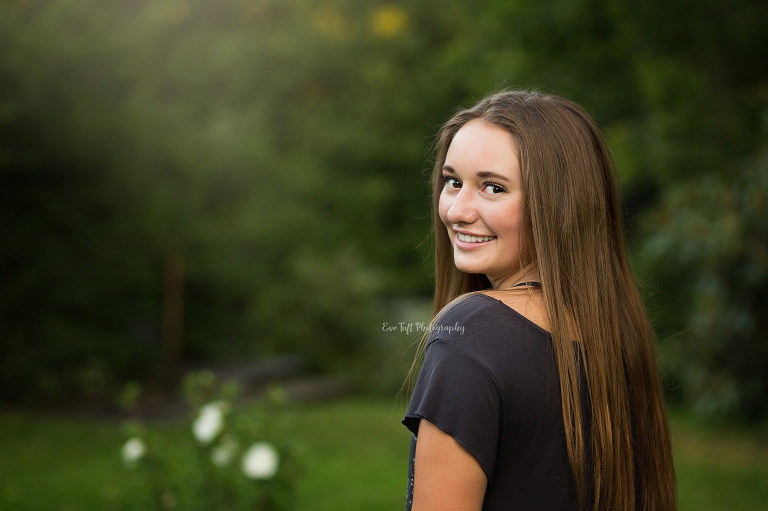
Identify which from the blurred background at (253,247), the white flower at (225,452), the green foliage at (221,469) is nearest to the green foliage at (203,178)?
the blurred background at (253,247)

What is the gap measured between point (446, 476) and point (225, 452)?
2682 mm

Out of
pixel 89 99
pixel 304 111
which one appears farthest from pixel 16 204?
pixel 304 111

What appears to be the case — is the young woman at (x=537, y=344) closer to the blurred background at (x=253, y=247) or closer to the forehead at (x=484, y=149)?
the forehead at (x=484, y=149)

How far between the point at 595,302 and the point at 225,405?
272cm

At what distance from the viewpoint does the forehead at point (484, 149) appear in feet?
4.95

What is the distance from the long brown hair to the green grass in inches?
126

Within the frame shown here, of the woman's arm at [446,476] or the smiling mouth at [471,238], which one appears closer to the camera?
the woman's arm at [446,476]

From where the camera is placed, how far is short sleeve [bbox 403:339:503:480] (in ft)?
4.25

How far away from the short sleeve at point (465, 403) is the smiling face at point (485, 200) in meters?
0.30

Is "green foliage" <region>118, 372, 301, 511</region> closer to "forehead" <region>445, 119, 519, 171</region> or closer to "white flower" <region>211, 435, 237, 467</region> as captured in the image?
"white flower" <region>211, 435, 237, 467</region>

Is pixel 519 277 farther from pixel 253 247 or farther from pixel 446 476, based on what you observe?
pixel 253 247

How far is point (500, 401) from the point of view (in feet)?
4.33

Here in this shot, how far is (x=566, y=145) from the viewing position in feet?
5.06

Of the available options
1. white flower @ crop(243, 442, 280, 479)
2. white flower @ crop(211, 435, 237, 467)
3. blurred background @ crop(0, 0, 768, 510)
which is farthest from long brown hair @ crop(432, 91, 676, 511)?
blurred background @ crop(0, 0, 768, 510)
